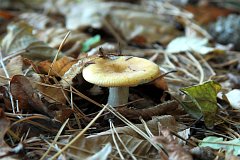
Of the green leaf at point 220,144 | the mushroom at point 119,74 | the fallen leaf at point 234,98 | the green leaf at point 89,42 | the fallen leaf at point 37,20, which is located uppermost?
the mushroom at point 119,74

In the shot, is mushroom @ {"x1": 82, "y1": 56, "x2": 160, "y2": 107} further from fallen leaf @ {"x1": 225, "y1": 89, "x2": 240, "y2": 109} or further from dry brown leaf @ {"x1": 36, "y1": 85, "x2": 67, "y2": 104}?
fallen leaf @ {"x1": 225, "y1": 89, "x2": 240, "y2": 109}

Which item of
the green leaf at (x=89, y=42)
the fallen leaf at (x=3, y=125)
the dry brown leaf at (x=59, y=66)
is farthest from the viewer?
the green leaf at (x=89, y=42)

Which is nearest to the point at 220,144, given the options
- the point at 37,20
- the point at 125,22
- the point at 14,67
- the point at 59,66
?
the point at 59,66

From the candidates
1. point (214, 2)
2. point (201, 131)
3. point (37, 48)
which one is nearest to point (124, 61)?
point (201, 131)

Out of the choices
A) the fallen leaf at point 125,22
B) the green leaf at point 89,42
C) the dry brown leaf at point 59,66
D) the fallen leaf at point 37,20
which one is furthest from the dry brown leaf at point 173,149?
the fallen leaf at point 37,20

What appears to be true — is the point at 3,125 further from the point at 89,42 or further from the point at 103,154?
the point at 89,42

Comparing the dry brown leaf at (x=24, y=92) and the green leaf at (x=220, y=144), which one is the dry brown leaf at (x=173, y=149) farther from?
the dry brown leaf at (x=24, y=92)

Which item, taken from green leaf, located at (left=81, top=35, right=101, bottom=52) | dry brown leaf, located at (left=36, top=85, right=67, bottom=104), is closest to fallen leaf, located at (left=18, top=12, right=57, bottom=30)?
green leaf, located at (left=81, top=35, right=101, bottom=52)
